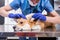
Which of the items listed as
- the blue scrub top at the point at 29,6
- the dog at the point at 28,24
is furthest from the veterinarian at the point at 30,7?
the dog at the point at 28,24

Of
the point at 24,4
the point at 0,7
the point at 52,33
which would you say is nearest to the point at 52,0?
the point at 24,4

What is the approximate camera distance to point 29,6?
763mm

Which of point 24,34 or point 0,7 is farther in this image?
point 0,7

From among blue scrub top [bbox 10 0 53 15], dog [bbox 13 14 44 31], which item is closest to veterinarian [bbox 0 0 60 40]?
blue scrub top [bbox 10 0 53 15]

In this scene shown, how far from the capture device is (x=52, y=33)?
380 millimetres

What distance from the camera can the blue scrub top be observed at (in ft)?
2.49

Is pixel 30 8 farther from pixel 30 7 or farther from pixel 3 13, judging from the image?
pixel 3 13

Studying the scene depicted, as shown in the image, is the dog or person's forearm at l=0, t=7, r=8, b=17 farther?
person's forearm at l=0, t=7, r=8, b=17

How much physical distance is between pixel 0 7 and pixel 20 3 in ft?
0.50

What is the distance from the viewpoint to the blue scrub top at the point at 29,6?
2.49 ft

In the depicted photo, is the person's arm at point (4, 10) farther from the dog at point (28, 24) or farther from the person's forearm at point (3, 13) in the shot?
the dog at point (28, 24)

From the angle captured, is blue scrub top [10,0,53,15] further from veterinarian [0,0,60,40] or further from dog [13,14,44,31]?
dog [13,14,44,31]

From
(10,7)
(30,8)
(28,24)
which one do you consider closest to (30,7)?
(30,8)

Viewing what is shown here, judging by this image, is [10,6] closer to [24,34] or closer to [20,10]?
[20,10]
